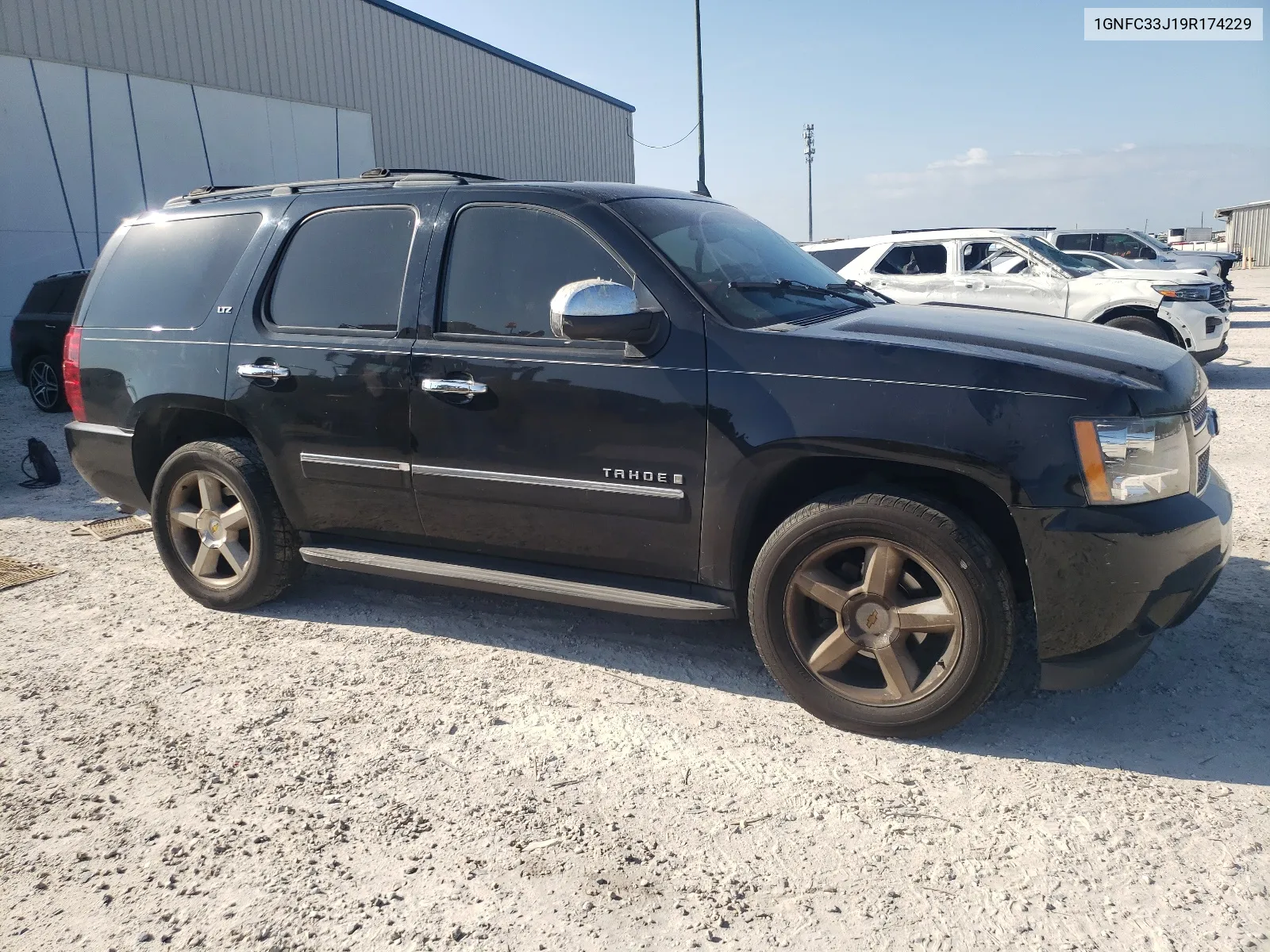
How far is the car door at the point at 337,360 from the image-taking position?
3.74m

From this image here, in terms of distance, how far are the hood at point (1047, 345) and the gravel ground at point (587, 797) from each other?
1155 mm

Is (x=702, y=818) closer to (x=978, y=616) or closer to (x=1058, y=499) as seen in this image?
(x=978, y=616)

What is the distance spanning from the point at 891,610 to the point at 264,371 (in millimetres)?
2817

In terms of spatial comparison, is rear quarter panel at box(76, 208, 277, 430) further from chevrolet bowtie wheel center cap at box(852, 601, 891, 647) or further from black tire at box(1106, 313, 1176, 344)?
black tire at box(1106, 313, 1176, 344)

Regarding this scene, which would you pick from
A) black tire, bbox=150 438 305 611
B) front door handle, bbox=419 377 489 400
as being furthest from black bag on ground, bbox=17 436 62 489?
front door handle, bbox=419 377 489 400

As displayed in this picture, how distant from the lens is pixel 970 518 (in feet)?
9.69

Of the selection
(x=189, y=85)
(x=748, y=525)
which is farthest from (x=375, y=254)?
(x=189, y=85)

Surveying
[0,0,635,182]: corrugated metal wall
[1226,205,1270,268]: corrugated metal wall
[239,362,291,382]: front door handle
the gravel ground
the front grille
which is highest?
[0,0,635,182]: corrugated metal wall

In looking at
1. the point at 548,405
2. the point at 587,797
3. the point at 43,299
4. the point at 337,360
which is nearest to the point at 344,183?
the point at 337,360

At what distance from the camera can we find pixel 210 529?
4344 millimetres

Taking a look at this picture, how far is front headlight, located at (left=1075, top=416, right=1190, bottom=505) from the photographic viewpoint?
8.79 ft

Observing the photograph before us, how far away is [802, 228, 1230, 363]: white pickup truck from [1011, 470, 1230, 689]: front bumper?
8065mm

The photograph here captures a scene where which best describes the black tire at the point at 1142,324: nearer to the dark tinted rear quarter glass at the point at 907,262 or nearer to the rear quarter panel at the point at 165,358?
the dark tinted rear quarter glass at the point at 907,262

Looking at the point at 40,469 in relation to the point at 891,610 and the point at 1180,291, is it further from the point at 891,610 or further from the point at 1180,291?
the point at 1180,291
